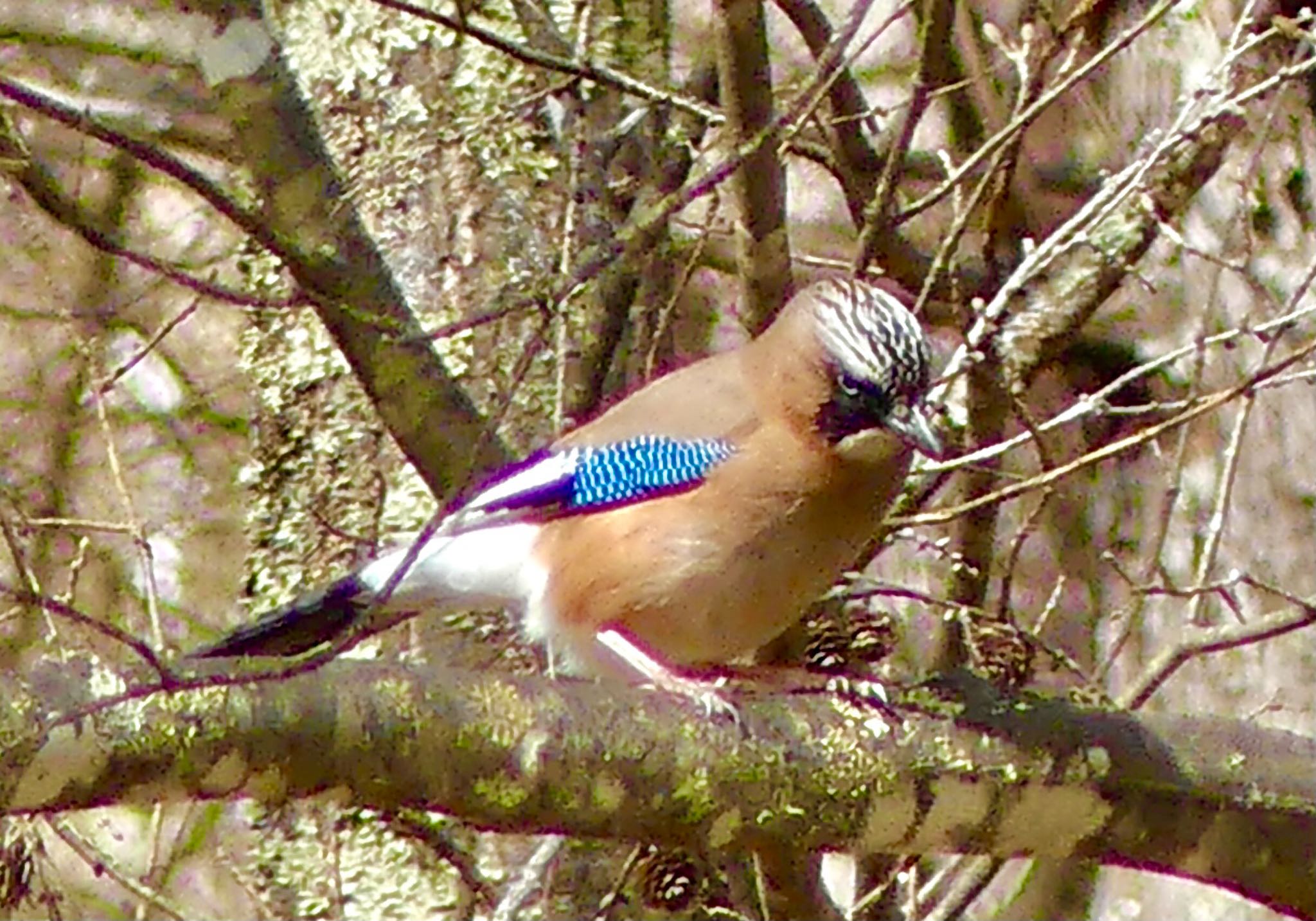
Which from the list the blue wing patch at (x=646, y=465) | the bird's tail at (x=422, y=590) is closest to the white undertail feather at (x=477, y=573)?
the bird's tail at (x=422, y=590)

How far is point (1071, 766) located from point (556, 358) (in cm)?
150

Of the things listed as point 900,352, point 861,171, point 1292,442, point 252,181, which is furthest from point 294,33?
point 1292,442

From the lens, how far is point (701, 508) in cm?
358

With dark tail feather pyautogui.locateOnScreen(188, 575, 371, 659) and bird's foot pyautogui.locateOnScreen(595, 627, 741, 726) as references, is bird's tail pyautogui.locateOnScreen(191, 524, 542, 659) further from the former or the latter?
bird's foot pyautogui.locateOnScreen(595, 627, 741, 726)

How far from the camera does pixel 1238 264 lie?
13.7ft

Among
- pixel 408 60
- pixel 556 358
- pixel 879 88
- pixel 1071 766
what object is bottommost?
pixel 1071 766

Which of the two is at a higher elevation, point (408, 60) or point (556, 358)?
point (408, 60)

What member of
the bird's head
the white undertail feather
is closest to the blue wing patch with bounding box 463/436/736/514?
the white undertail feather

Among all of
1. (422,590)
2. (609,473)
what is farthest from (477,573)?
(609,473)

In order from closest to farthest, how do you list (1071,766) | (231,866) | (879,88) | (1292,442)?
(1071,766), (231,866), (1292,442), (879,88)

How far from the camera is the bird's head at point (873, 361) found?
3.46m

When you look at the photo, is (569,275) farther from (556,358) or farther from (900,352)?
(556,358)

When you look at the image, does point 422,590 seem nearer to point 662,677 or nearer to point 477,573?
point 477,573

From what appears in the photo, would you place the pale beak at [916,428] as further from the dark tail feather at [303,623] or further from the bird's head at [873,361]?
the dark tail feather at [303,623]
